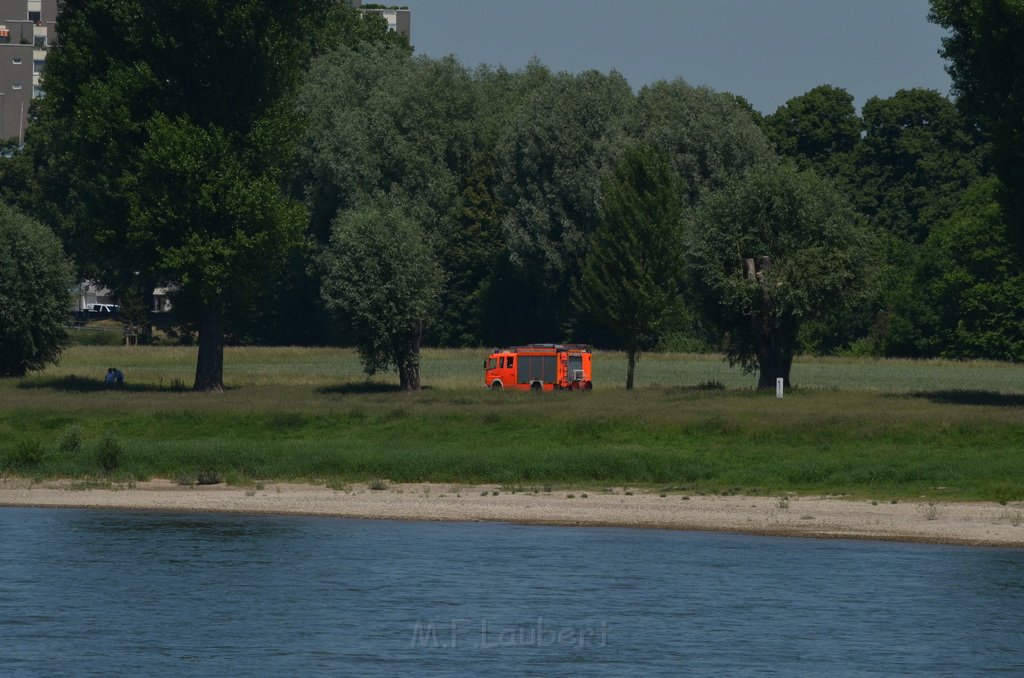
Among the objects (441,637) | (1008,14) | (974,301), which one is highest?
(1008,14)

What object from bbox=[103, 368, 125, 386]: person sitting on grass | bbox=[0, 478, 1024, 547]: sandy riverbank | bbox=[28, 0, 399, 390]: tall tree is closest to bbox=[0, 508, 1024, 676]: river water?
bbox=[0, 478, 1024, 547]: sandy riverbank

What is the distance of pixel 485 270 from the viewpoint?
438ft

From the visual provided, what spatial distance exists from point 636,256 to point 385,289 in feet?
38.4

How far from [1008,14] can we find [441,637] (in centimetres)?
3634

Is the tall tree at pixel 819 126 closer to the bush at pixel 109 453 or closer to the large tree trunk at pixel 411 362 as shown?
the large tree trunk at pixel 411 362

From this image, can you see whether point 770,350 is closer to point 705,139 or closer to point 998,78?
point 998,78

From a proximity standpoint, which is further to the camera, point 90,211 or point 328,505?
point 90,211

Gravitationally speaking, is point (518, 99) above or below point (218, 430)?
above

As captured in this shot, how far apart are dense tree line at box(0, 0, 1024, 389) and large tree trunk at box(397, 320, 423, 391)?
131 millimetres

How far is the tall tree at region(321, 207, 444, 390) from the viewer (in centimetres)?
7319

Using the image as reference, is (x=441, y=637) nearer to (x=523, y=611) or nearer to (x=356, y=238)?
(x=523, y=611)

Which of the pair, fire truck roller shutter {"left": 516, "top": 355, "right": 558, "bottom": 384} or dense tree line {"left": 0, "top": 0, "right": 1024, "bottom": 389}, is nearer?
dense tree line {"left": 0, "top": 0, "right": 1024, "bottom": 389}

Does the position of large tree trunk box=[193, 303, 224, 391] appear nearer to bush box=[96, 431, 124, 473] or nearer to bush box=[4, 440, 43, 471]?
bush box=[4, 440, 43, 471]

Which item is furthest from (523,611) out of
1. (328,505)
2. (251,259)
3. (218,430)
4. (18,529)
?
(251,259)
